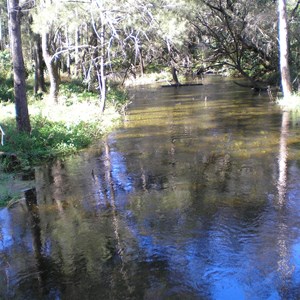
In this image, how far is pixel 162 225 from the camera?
6.64 meters

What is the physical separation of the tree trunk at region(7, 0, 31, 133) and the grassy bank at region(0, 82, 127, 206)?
0.38 m

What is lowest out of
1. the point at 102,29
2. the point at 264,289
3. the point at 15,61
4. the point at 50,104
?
the point at 264,289

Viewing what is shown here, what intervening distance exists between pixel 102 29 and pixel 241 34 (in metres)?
10.2

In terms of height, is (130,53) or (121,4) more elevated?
(121,4)

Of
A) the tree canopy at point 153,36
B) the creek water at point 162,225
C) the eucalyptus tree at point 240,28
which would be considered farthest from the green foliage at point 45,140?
the eucalyptus tree at point 240,28

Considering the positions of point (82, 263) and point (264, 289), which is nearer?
point (264, 289)

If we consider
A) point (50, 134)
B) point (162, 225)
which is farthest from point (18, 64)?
point (162, 225)

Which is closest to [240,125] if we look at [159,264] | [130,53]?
[130,53]

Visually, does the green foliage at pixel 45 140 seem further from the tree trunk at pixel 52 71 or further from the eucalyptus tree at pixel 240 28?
the eucalyptus tree at pixel 240 28

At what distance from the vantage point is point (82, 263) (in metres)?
5.55

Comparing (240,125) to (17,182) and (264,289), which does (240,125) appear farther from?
(264,289)

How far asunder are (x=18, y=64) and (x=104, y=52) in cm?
652

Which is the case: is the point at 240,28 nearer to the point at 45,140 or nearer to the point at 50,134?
the point at 50,134

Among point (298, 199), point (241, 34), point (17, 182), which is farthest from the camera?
point (241, 34)
